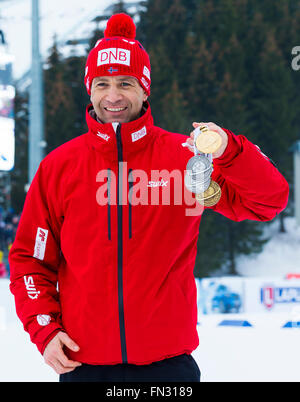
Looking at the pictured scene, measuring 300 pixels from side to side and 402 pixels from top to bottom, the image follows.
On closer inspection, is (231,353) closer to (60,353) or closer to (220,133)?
(60,353)

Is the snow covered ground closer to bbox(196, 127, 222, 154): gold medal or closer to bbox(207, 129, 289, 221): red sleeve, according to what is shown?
bbox(207, 129, 289, 221): red sleeve

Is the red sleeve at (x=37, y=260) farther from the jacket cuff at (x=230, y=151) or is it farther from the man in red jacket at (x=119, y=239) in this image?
the jacket cuff at (x=230, y=151)

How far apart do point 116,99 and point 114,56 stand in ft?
0.71

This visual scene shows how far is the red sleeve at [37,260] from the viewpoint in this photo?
5.74 feet

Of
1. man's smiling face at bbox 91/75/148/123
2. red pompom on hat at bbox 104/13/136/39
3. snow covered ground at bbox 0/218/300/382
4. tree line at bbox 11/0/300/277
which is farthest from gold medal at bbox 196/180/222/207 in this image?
tree line at bbox 11/0/300/277


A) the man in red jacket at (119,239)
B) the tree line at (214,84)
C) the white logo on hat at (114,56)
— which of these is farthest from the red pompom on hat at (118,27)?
the tree line at (214,84)

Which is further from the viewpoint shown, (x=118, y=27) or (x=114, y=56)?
(x=118, y=27)

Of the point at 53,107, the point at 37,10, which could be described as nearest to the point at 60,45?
the point at 53,107

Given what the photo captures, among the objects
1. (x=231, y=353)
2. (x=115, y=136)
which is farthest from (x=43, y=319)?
(x=231, y=353)

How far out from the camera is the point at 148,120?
6.02 feet

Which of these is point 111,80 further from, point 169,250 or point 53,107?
point 53,107

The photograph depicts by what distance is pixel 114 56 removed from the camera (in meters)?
1.92

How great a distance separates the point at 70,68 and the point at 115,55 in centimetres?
2183

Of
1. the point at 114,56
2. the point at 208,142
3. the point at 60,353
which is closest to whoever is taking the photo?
the point at 208,142
